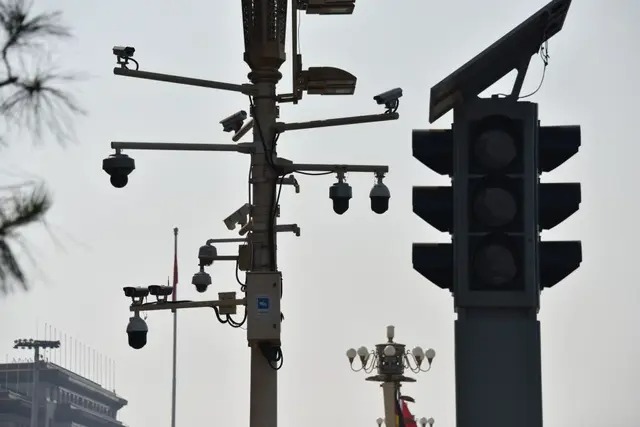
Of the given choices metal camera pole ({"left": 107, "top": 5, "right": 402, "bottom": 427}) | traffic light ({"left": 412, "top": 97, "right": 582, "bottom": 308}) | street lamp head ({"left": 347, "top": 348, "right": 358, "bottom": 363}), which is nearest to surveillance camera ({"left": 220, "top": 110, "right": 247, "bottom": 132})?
metal camera pole ({"left": 107, "top": 5, "right": 402, "bottom": 427})

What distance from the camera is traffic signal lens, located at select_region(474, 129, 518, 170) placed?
432 inches

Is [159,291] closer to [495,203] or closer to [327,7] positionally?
[327,7]

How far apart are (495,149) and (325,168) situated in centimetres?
633

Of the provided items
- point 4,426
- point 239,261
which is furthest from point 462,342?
point 4,426

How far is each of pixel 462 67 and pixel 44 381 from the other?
182 metres

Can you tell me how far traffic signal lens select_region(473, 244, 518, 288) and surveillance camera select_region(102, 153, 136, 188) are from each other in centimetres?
658

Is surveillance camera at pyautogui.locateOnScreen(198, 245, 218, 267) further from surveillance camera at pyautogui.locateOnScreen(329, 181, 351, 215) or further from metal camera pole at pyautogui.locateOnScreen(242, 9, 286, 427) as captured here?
surveillance camera at pyautogui.locateOnScreen(329, 181, 351, 215)

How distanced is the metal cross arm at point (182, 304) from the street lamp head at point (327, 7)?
129 inches

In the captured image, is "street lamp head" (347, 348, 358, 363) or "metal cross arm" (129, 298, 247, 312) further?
"street lamp head" (347, 348, 358, 363)

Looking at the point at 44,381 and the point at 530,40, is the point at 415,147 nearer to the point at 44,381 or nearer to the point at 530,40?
the point at 530,40

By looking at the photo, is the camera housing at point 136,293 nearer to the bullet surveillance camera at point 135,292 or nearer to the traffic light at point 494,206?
the bullet surveillance camera at point 135,292

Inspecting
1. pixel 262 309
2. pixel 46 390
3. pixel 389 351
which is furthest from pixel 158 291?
pixel 46 390

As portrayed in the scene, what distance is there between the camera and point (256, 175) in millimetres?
17719

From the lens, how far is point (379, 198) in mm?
16766
